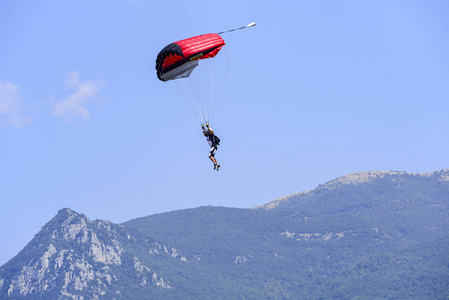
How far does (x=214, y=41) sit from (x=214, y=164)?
15.1m

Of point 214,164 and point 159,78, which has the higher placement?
point 159,78

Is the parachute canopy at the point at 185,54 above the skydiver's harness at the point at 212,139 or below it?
above

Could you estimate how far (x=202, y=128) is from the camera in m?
88.6

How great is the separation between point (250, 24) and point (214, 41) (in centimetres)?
966

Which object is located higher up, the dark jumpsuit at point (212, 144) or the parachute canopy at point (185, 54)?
the parachute canopy at point (185, 54)

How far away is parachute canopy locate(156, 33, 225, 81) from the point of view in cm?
8794

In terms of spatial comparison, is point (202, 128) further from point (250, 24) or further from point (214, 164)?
point (250, 24)

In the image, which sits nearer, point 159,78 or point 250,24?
point 250,24

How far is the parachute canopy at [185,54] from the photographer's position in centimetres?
8794

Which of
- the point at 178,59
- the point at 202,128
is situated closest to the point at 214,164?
the point at 202,128

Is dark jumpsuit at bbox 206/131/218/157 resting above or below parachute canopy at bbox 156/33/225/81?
below

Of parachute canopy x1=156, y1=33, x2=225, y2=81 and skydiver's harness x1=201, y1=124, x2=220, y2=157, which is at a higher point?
parachute canopy x1=156, y1=33, x2=225, y2=81

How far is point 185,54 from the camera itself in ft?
287

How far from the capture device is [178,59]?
88.3 metres
